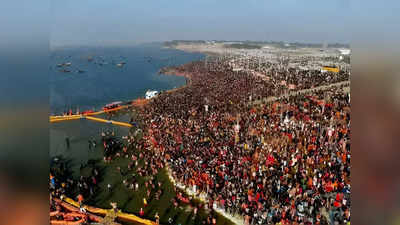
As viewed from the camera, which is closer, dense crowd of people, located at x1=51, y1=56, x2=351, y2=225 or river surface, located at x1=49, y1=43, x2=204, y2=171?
dense crowd of people, located at x1=51, y1=56, x2=351, y2=225

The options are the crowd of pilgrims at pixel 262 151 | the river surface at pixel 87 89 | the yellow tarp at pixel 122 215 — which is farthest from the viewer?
the river surface at pixel 87 89

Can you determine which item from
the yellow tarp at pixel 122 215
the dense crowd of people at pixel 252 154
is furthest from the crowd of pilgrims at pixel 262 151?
the yellow tarp at pixel 122 215

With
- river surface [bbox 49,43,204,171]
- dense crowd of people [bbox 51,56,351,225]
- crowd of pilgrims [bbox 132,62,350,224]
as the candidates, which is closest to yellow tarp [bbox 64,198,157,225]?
dense crowd of people [bbox 51,56,351,225]

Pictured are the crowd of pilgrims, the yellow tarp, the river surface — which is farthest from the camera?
the river surface

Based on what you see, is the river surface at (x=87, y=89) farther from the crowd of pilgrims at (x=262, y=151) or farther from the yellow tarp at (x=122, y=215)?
the crowd of pilgrims at (x=262, y=151)

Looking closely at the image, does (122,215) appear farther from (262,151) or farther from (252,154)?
(262,151)

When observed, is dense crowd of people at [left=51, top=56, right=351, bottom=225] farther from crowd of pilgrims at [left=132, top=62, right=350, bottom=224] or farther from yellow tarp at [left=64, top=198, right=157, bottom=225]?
yellow tarp at [left=64, top=198, right=157, bottom=225]

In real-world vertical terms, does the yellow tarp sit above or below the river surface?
below

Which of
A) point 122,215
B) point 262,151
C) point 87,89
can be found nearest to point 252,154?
point 262,151
